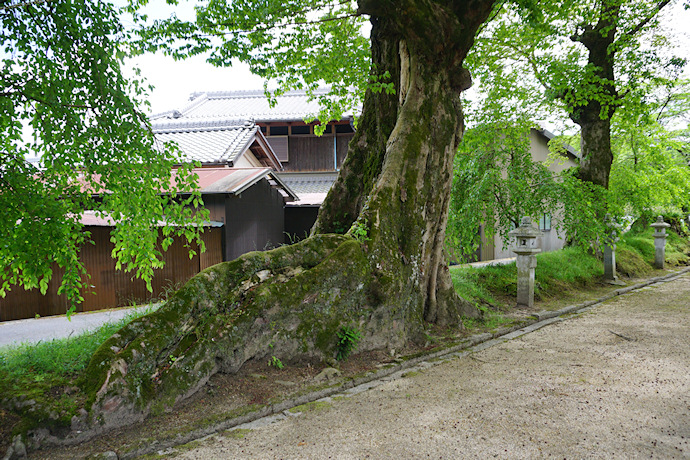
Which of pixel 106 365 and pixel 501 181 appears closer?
pixel 106 365

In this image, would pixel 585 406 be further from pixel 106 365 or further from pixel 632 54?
pixel 632 54

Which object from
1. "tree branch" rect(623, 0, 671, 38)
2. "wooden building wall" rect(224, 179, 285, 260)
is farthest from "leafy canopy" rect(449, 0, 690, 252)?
"wooden building wall" rect(224, 179, 285, 260)

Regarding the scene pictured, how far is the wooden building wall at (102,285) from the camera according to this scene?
808cm

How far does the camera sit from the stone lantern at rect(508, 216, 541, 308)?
8.73 meters

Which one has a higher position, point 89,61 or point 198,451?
point 89,61

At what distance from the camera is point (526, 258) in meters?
8.85

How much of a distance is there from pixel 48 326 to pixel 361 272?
548 cm

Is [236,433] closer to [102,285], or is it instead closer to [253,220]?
[102,285]

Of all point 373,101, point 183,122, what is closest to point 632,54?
point 373,101

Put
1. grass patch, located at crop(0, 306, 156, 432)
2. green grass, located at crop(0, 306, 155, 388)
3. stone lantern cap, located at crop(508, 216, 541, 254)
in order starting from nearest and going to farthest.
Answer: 1. grass patch, located at crop(0, 306, 156, 432)
2. green grass, located at crop(0, 306, 155, 388)
3. stone lantern cap, located at crop(508, 216, 541, 254)

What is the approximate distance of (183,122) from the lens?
1892cm

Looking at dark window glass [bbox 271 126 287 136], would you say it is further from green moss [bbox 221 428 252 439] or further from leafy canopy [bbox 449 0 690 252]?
green moss [bbox 221 428 252 439]

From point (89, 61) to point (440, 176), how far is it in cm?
470

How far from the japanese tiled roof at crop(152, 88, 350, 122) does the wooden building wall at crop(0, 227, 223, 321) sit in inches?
467
